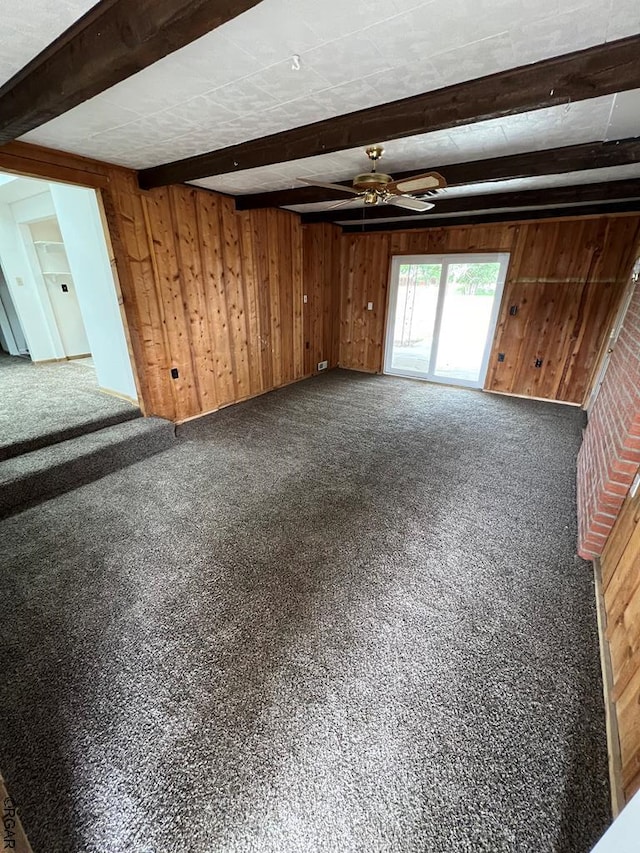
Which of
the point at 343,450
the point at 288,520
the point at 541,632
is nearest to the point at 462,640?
the point at 541,632

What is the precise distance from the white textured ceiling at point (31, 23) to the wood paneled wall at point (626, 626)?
3052 mm

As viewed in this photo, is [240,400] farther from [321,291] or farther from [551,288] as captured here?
[551,288]

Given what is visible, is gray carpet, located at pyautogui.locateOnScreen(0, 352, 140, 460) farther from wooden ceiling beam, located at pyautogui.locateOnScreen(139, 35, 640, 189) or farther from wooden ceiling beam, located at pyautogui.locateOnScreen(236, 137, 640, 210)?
wooden ceiling beam, located at pyautogui.locateOnScreen(236, 137, 640, 210)

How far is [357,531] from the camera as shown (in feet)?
7.71

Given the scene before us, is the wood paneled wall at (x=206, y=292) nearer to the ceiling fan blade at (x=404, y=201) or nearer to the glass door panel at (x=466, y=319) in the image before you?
the ceiling fan blade at (x=404, y=201)

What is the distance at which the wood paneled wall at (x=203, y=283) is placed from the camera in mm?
3127

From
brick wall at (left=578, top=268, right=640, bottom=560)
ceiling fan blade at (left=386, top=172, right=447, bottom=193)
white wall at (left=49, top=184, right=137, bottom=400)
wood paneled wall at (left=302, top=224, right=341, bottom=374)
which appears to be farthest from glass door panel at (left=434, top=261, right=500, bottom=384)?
white wall at (left=49, top=184, right=137, bottom=400)

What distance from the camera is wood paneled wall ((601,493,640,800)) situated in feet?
3.83

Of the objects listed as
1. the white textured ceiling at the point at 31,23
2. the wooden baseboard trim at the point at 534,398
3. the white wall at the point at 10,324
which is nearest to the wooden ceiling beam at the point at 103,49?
the white textured ceiling at the point at 31,23

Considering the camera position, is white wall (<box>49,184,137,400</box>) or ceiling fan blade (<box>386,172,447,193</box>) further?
white wall (<box>49,184,137,400</box>)

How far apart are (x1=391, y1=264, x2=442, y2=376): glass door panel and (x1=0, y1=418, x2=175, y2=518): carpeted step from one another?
13.4ft

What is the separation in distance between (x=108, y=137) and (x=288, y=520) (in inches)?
115

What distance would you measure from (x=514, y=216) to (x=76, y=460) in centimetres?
560

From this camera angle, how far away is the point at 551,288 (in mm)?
4516
